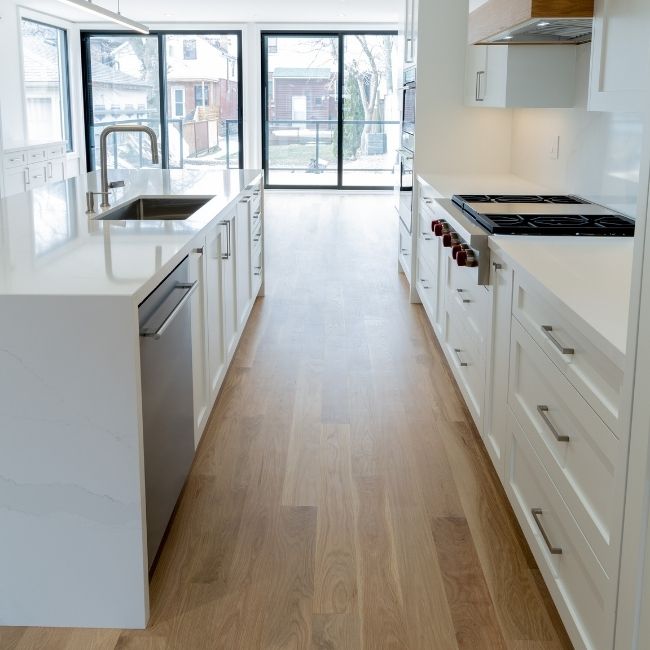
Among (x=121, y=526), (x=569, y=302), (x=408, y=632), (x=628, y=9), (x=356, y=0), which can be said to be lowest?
(x=408, y=632)

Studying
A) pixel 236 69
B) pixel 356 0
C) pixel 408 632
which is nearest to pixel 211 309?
pixel 408 632

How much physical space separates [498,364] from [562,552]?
0.88 m

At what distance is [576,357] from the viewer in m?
1.85

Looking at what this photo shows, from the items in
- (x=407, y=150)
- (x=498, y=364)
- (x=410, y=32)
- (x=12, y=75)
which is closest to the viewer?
(x=498, y=364)

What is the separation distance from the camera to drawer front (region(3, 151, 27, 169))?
849 centimetres

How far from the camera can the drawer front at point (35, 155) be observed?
9.19 m

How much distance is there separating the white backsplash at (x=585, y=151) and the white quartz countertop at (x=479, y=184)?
8 centimetres

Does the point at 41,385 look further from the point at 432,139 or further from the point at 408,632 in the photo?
the point at 432,139

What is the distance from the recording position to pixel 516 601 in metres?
2.14

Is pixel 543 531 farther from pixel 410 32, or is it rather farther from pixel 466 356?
pixel 410 32

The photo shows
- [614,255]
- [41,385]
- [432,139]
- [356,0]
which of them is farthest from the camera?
[356,0]

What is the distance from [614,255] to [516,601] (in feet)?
3.55

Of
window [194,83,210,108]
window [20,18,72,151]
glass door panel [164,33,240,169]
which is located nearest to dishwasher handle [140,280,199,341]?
window [20,18,72,151]

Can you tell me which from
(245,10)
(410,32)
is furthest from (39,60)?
(410,32)
